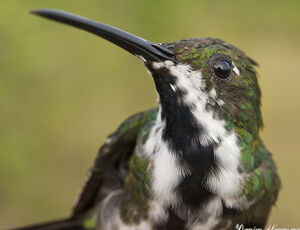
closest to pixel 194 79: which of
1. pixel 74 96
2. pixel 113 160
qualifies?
pixel 113 160

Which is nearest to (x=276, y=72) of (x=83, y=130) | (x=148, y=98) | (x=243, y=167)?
(x=148, y=98)

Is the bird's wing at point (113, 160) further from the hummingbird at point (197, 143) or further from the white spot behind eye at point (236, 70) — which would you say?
the white spot behind eye at point (236, 70)

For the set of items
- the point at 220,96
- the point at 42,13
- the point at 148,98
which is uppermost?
the point at 42,13

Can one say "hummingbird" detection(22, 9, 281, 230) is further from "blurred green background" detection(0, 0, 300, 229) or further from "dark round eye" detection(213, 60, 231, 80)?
"blurred green background" detection(0, 0, 300, 229)

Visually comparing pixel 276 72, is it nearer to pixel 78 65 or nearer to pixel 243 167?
pixel 78 65

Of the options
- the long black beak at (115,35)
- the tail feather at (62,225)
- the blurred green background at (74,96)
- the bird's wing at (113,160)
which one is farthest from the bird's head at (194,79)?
the blurred green background at (74,96)

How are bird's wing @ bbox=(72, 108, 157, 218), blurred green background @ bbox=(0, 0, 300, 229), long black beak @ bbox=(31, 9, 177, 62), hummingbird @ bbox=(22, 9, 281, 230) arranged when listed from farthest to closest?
blurred green background @ bbox=(0, 0, 300, 229) < bird's wing @ bbox=(72, 108, 157, 218) < hummingbird @ bbox=(22, 9, 281, 230) < long black beak @ bbox=(31, 9, 177, 62)

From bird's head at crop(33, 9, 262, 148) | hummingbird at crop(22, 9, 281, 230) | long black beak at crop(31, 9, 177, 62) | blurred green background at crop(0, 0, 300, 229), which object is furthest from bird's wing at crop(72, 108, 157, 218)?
blurred green background at crop(0, 0, 300, 229)
